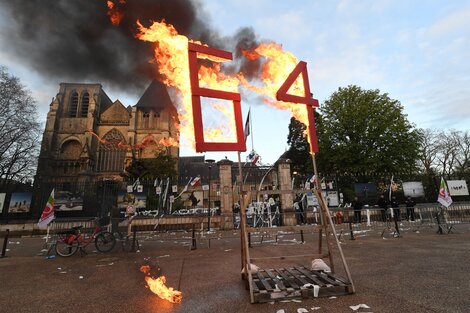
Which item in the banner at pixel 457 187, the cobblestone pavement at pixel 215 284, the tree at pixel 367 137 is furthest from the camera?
the tree at pixel 367 137

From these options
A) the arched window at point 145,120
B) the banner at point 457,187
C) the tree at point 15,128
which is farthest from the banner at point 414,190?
the arched window at point 145,120

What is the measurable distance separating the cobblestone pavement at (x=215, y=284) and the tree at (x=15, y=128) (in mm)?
27415

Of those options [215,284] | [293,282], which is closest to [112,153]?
[215,284]

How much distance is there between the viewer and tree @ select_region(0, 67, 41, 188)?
28.4m

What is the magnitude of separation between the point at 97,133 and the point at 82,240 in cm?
5614

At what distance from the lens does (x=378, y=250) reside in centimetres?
892

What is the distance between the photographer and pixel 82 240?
10.8m

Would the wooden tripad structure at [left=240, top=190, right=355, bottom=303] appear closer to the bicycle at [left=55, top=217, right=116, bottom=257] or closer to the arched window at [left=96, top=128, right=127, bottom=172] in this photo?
the bicycle at [left=55, top=217, right=116, bottom=257]

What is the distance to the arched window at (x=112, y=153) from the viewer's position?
56.8m

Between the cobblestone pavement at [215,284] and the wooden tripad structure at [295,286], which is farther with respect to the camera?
the wooden tripad structure at [295,286]

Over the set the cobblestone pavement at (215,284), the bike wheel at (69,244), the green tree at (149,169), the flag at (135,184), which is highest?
the green tree at (149,169)

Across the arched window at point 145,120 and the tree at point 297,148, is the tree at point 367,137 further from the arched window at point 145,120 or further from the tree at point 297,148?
the arched window at point 145,120

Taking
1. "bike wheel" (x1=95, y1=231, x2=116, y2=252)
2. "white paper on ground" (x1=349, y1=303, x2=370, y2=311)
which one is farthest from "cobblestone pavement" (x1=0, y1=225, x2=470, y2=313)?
"bike wheel" (x1=95, y1=231, x2=116, y2=252)

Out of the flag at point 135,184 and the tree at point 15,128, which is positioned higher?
the tree at point 15,128
